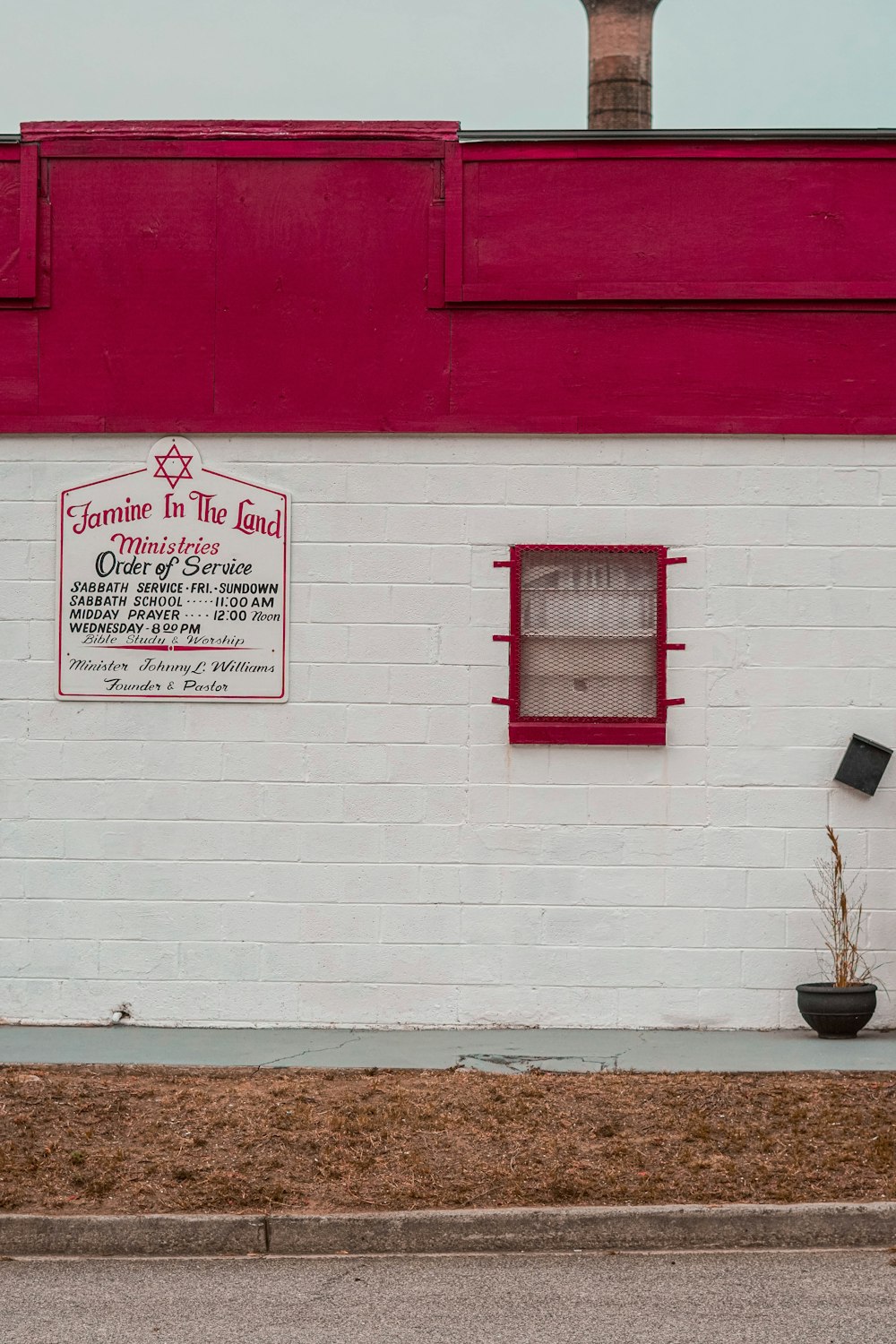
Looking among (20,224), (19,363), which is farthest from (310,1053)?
(20,224)

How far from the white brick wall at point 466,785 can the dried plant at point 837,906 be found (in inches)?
3.9

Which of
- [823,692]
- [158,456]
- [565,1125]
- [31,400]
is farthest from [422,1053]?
[31,400]

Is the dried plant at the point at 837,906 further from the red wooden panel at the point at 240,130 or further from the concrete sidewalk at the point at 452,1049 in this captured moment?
the red wooden panel at the point at 240,130

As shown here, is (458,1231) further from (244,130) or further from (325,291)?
(244,130)

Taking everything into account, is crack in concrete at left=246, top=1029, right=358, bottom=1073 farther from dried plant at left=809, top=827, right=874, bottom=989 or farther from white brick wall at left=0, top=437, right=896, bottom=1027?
dried plant at left=809, top=827, right=874, bottom=989

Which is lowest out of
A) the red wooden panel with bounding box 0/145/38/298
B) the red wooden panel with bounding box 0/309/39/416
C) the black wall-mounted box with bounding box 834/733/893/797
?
the black wall-mounted box with bounding box 834/733/893/797

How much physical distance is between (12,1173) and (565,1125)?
2.41m

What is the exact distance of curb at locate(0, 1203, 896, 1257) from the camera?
604cm

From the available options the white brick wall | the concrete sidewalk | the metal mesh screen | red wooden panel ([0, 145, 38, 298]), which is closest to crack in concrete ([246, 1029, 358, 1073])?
the concrete sidewalk

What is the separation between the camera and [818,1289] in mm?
5605

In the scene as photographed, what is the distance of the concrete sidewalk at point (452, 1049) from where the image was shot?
8.54 metres

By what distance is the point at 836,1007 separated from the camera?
904 centimetres

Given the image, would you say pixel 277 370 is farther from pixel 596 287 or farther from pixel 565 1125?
pixel 565 1125

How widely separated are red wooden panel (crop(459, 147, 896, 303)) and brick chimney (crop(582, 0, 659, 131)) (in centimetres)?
1939
